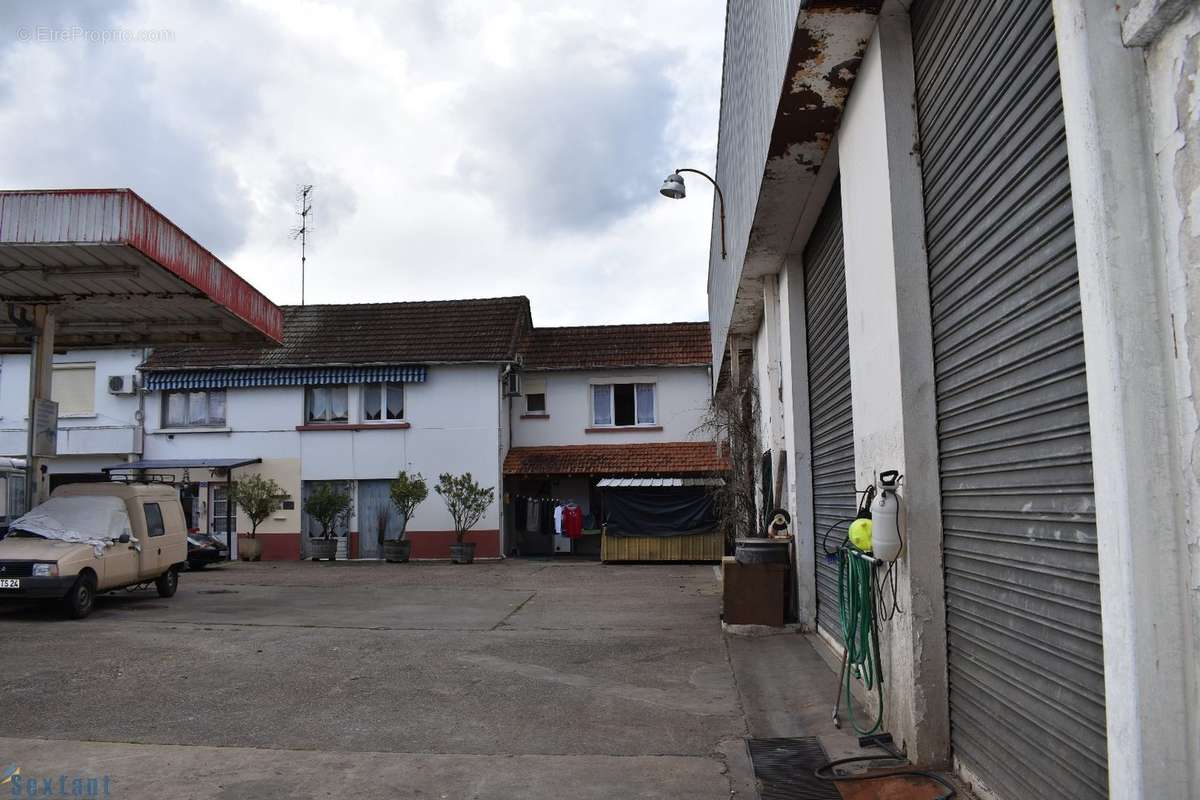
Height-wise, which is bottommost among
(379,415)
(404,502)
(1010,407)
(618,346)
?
(404,502)

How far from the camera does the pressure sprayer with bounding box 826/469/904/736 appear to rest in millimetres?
5090

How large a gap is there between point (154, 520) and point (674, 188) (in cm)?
950

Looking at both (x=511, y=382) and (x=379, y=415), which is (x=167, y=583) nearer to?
(x=379, y=415)

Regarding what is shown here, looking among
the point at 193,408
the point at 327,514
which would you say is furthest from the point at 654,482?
the point at 193,408

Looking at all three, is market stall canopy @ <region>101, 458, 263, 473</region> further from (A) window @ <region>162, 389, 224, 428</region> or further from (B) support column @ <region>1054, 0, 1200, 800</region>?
(B) support column @ <region>1054, 0, 1200, 800</region>

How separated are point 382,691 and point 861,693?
154 inches

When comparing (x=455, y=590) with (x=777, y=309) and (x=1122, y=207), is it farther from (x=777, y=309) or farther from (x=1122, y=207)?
(x=1122, y=207)

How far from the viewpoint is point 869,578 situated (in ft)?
18.9

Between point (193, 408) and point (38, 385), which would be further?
point (193, 408)

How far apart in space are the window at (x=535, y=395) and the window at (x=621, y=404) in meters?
1.58

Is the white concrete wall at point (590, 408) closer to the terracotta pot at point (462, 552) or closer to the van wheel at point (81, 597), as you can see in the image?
the terracotta pot at point (462, 552)

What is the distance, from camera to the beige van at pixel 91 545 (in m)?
12.0

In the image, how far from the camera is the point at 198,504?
2795 cm

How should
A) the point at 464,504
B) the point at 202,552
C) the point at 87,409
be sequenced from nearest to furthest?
the point at 202,552 → the point at 464,504 → the point at 87,409
